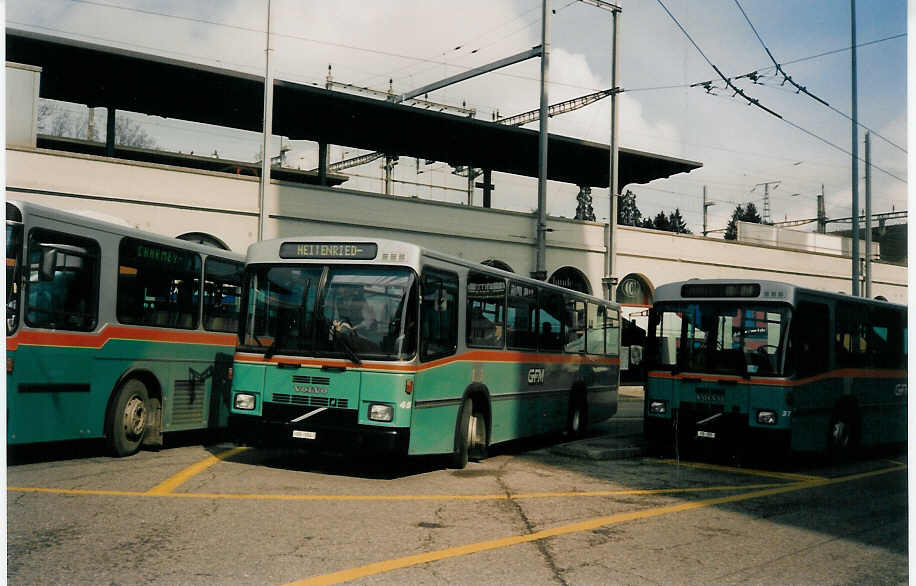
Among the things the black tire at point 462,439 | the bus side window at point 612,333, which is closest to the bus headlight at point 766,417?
the black tire at point 462,439

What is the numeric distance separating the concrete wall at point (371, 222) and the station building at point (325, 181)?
41mm

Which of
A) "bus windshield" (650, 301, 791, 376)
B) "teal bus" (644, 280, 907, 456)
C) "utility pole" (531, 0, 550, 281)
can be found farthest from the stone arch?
"bus windshield" (650, 301, 791, 376)

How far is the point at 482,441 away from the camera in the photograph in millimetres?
12219

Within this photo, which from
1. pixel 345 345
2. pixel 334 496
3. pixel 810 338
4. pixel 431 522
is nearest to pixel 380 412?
pixel 345 345

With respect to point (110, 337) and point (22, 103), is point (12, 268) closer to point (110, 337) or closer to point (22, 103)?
point (110, 337)

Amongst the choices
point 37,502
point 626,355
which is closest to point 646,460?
point 626,355

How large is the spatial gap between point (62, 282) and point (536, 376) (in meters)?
7.08

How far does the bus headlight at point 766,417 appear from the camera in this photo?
12.2 metres

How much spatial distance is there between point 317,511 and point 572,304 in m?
8.55

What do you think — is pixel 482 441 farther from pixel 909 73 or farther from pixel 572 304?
pixel 909 73

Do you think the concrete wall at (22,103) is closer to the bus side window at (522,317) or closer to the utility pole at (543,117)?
the utility pole at (543,117)

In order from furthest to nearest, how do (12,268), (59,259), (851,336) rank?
1. (851,336)
2. (59,259)
3. (12,268)

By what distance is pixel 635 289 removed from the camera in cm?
3538

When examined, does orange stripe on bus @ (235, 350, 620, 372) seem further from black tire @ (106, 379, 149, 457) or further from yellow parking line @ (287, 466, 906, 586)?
yellow parking line @ (287, 466, 906, 586)
